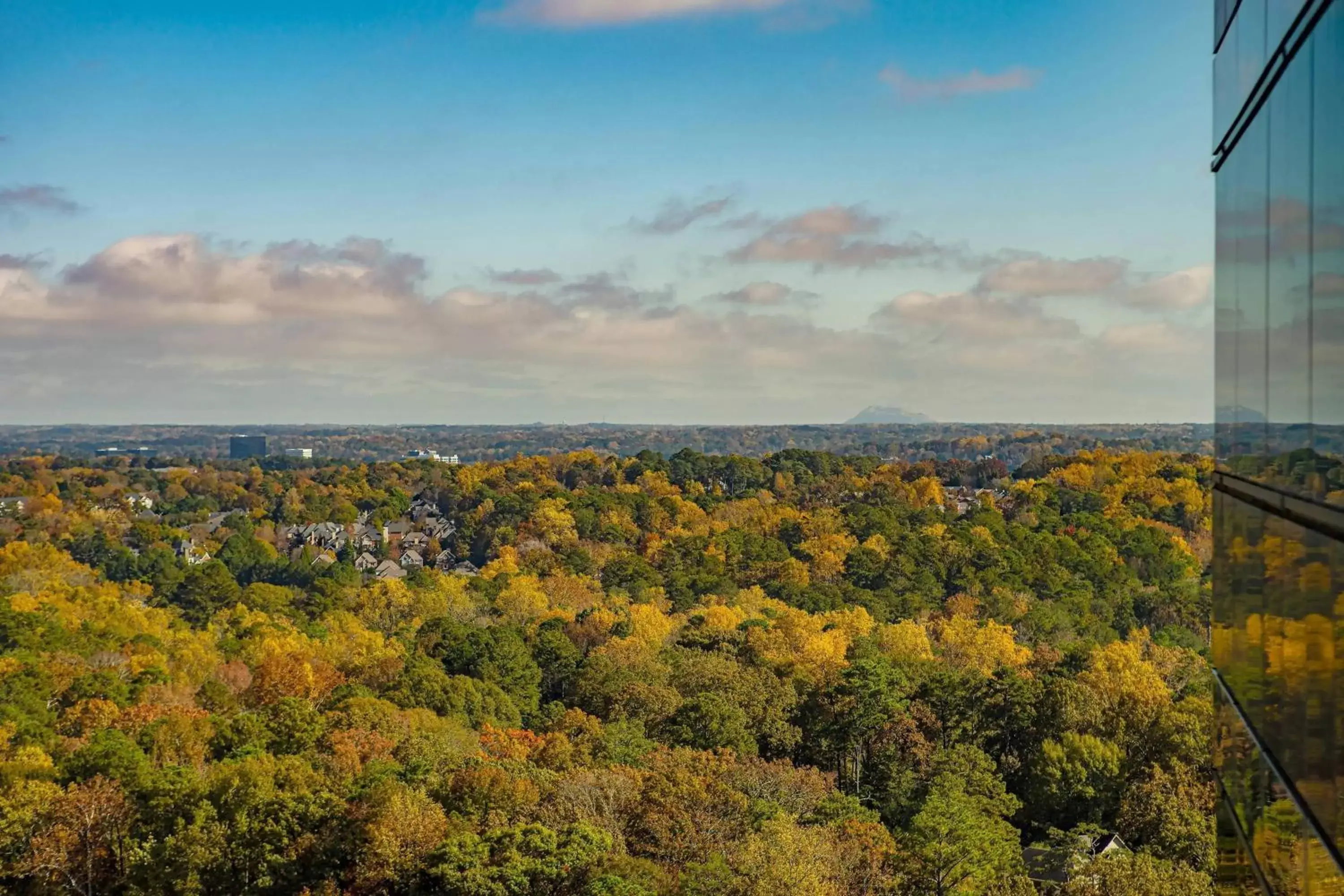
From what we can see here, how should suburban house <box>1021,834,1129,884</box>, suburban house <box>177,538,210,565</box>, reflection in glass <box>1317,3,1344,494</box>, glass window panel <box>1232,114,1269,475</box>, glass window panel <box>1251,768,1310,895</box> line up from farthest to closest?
suburban house <box>177,538,210,565</box> < suburban house <box>1021,834,1129,884</box> < glass window panel <box>1232,114,1269,475</box> < glass window panel <box>1251,768,1310,895</box> < reflection in glass <box>1317,3,1344,494</box>

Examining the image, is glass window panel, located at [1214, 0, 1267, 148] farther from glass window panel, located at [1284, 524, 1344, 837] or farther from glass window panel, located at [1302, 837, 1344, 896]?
glass window panel, located at [1302, 837, 1344, 896]

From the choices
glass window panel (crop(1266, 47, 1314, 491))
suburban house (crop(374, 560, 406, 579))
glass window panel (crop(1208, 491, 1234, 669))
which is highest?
glass window panel (crop(1266, 47, 1314, 491))

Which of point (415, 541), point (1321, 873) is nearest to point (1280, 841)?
point (1321, 873)

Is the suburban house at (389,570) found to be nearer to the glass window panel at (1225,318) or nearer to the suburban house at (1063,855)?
the suburban house at (1063,855)

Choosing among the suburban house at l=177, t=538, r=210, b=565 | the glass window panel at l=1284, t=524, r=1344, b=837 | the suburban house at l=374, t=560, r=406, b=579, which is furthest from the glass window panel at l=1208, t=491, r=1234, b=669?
the suburban house at l=177, t=538, r=210, b=565

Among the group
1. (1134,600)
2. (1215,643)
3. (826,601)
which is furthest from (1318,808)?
(1134,600)

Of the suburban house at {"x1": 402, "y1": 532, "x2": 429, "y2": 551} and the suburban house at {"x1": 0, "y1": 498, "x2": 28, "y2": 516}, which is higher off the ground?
the suburban house at {"x1": 0, "y1": 498, "x2": 28, "y2": 516}
